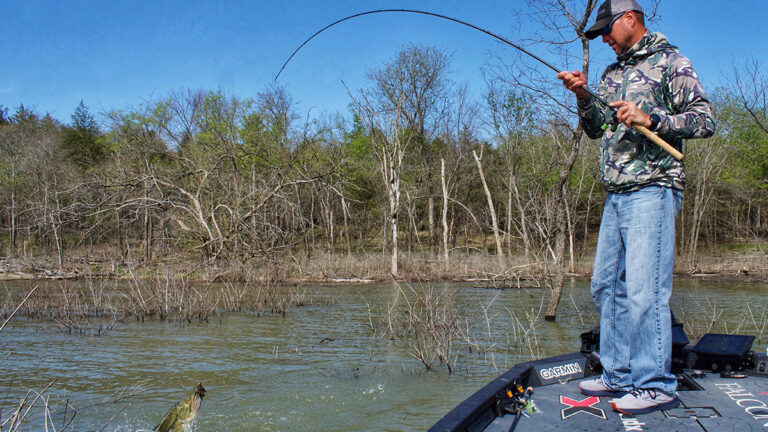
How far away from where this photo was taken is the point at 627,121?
2803 mm

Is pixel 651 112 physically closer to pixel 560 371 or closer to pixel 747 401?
pixel 747 401

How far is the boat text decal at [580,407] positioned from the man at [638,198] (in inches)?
3.4

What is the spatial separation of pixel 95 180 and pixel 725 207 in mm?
35935

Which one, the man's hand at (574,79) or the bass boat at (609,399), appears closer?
the bass boat at (609,399)

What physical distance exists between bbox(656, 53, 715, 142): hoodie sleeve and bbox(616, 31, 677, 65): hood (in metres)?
0.10

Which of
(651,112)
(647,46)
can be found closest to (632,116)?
(651,112)

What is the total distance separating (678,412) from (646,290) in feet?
1.93

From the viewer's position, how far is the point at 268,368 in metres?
7.14

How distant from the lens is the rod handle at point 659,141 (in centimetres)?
270

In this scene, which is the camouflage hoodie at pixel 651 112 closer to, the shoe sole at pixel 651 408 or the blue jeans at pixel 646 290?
the blue jeans at pixel 646 290

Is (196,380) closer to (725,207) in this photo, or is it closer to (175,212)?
(175,212)

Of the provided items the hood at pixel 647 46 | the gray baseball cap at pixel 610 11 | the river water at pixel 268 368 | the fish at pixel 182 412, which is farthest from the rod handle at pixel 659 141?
the fish at pixel 182 412

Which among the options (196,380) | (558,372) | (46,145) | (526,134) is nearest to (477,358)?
(196,380)

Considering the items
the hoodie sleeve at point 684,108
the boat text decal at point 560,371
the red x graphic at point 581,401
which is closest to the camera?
the hoodie sleeve at point 684,108
